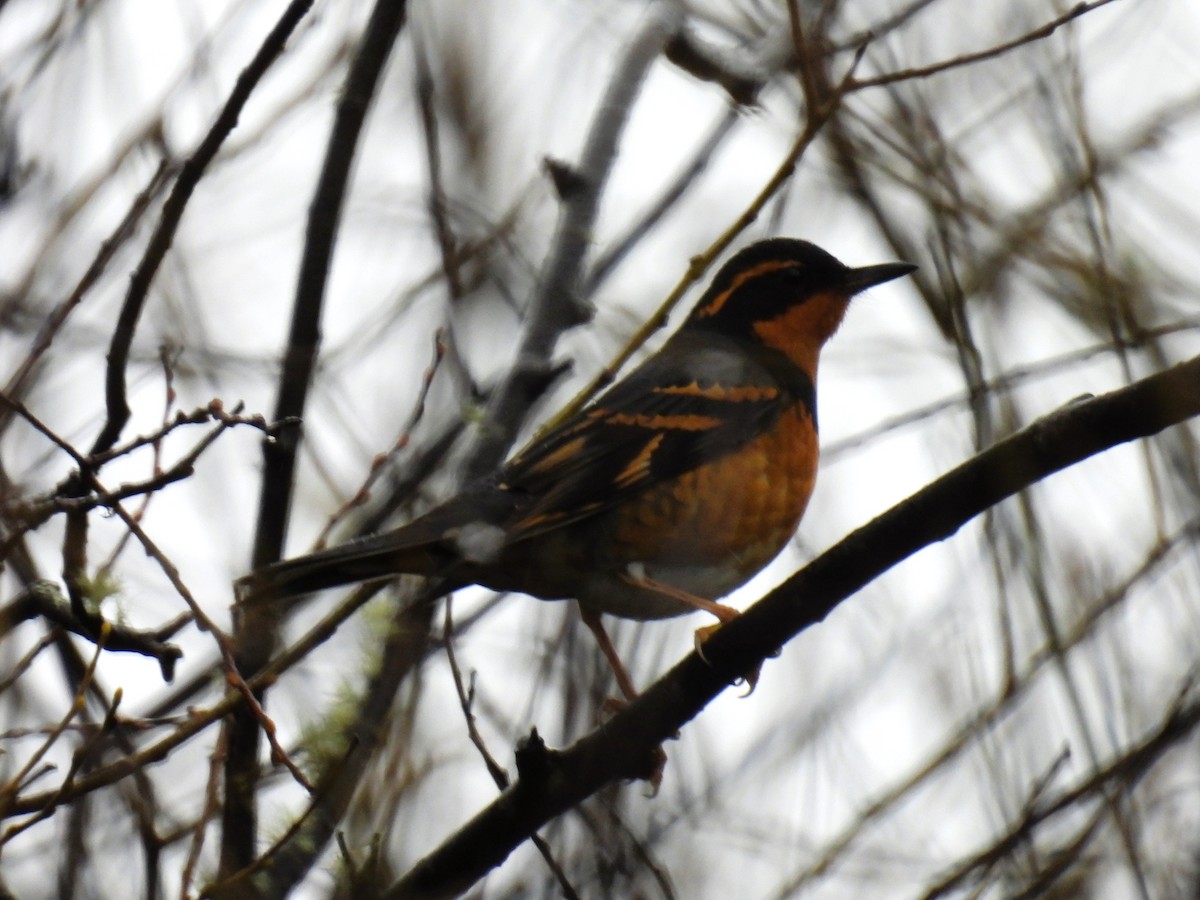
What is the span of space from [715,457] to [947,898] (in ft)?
8.94

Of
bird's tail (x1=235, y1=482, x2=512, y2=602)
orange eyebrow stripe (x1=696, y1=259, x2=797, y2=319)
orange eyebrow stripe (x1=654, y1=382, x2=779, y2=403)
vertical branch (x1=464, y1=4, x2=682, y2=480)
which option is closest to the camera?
bird's tail (x1=235, y1=482, x2=512, y2=602)

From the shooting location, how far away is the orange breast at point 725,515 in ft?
19.0

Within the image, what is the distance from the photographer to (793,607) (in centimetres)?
405

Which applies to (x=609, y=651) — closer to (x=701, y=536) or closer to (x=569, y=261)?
(x=701, y=536)

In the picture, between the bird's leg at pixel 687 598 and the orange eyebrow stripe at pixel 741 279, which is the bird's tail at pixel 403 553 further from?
the orange eyebrow stripe at pixel 741 279

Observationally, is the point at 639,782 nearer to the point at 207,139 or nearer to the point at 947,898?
the point at 947,898

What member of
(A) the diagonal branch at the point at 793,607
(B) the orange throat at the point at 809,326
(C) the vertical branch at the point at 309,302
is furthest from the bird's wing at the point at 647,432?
(A) the diagonal branch at the point at 793,607

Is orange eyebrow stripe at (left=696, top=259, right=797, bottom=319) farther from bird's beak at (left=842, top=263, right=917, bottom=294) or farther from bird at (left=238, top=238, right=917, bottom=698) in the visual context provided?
bird at (left=238, top=238, right=917, bottom=698)

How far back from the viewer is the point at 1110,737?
13.1ft

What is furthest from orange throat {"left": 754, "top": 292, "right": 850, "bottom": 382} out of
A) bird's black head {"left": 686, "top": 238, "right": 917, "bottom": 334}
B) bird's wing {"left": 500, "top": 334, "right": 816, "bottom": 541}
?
bird's wing {"left": 500, "top": 334, "right": 816, "bottom": 541}

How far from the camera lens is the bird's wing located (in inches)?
223

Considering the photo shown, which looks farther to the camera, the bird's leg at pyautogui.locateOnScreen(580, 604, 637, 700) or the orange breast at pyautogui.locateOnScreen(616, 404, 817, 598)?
the orange breast at pyautogui.locateOnScreen(616, 404, 817, 598)

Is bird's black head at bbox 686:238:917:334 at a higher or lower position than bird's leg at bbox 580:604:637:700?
higher

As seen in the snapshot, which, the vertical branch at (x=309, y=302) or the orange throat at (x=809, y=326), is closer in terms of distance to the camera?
the vertical branch at (x=309, y=302)
